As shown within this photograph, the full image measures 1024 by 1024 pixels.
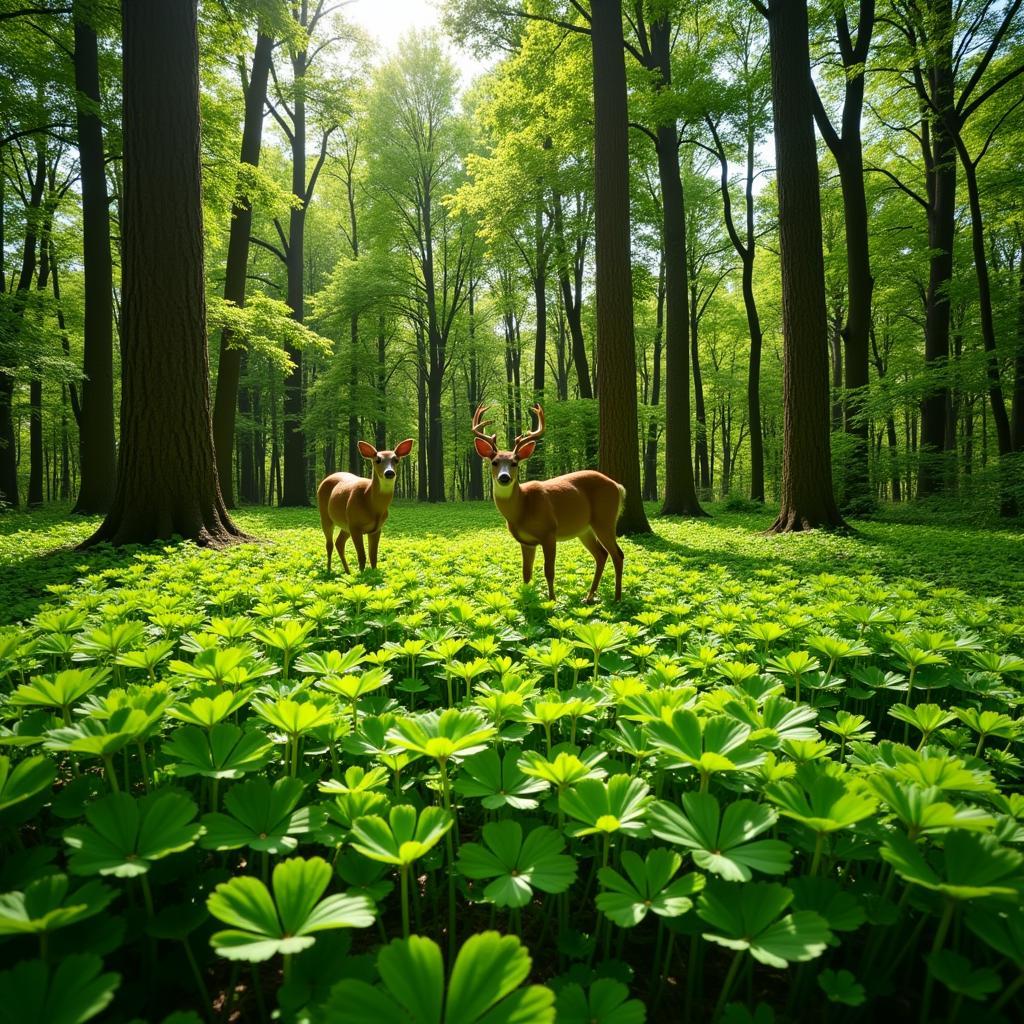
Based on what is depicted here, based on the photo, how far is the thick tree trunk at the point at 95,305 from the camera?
10.4m

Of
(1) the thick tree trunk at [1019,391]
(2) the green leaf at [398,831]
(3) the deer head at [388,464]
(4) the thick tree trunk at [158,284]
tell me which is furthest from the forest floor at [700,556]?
(1) the thick tree trunk at [1019,391]

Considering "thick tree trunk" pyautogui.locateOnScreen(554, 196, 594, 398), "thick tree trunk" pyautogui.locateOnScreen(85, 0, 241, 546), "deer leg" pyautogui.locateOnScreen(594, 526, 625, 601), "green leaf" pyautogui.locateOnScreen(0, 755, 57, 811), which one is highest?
"thick tree trunk" pyautogui.locateOnScreen(554, 196, 594, 398)

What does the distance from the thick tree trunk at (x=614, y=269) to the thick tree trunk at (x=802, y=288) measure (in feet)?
8.39

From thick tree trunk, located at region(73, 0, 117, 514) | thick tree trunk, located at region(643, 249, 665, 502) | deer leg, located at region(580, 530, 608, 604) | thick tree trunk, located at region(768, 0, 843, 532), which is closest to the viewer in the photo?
deer leg, located at region(580, 530, 608, 604)

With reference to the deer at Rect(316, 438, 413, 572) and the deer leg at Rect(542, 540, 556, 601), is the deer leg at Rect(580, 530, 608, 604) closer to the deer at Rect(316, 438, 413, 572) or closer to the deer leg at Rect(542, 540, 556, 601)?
the deer leg at Rect(542, 540, 556, 601)

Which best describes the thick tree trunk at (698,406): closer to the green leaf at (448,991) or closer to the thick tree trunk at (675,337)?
the thick tree trunk at (675,337)

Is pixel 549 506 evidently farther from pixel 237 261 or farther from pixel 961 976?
pixel 237 261

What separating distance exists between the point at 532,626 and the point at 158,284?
19.6ft

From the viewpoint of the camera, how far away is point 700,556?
6.32 metres

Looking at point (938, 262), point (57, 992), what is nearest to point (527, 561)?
point (57, 992)

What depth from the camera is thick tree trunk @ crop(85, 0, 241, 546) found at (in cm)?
566

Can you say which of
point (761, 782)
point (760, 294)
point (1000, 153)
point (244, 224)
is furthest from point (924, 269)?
point (761, 782)

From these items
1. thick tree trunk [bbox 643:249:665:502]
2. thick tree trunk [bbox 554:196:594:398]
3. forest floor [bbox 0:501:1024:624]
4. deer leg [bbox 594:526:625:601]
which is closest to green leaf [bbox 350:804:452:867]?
forest floor [bbox 0:501:1024:624]

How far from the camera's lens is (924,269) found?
19797mm
